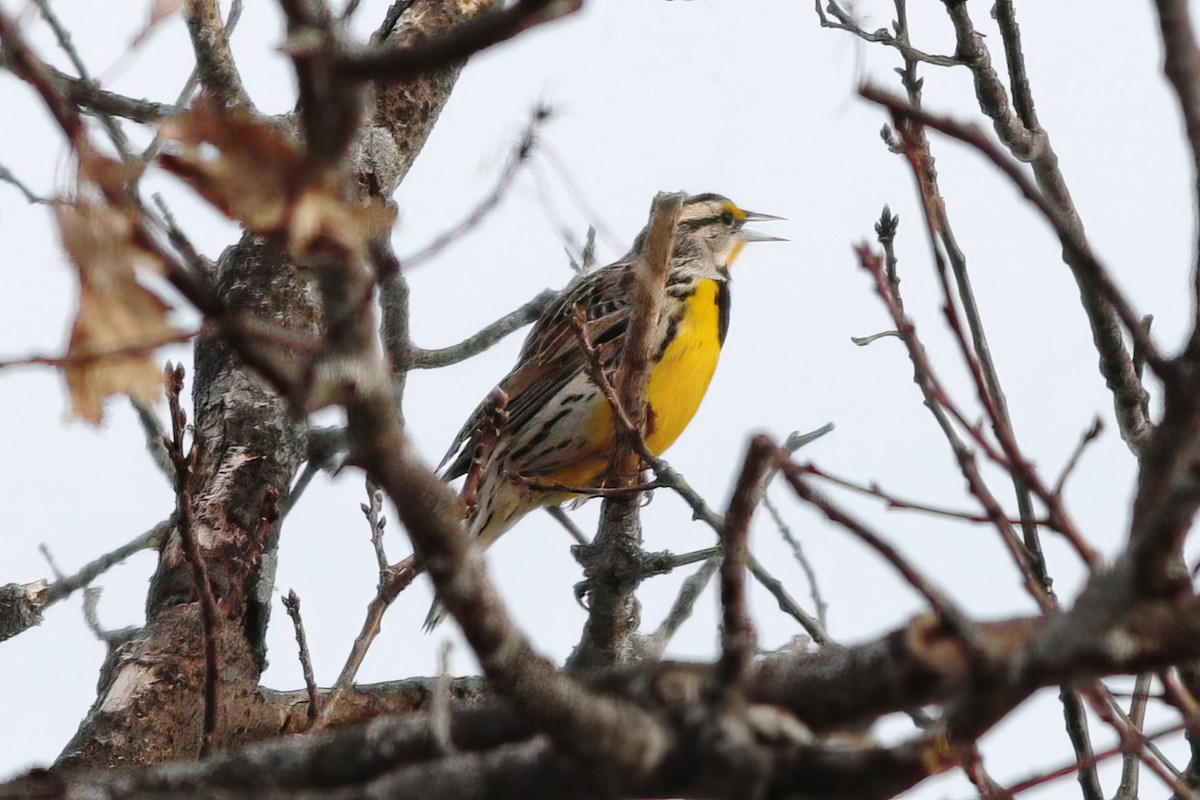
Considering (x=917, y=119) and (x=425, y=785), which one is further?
(x=425, y=785)

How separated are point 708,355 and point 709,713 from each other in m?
5.60

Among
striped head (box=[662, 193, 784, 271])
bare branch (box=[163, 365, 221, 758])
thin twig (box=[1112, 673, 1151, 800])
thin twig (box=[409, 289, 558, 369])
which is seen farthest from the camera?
striped head (box=[662, 193, 784, 271])

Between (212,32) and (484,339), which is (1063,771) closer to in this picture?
(212,32)

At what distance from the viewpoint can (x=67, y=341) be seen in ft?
5.60

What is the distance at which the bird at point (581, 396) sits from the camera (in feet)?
22.5

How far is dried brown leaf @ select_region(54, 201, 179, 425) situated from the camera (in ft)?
4.97

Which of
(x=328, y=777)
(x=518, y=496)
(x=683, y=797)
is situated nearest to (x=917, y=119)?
(x=683, y=797)

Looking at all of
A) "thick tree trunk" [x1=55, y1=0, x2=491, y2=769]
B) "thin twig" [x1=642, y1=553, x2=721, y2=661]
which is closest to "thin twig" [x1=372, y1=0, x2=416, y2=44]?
"thick tree trunk" [x1=55, y1=0, x2=491, y2=769]

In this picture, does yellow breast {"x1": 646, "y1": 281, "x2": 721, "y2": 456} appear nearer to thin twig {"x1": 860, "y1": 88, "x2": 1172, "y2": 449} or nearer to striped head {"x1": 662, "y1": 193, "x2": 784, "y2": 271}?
striped head {"x1": 662, "y1": 193, "x2": 784, "y2": 271}

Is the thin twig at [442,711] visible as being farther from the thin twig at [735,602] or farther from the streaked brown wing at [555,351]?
the streaked brown wing at [555,351]

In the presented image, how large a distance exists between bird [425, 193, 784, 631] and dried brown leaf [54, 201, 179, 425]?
4.85 meters

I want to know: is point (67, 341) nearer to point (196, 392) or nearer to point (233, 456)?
point (233, 456)

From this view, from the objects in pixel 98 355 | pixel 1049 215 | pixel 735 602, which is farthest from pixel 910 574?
pixel 98 355

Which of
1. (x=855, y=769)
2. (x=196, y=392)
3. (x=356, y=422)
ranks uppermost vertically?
(x=196, y=392)
